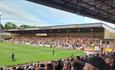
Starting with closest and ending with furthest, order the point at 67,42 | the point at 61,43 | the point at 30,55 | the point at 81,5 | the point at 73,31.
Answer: the point at 81,5 → the point at 30,55 → the point at 61,43 → the point at 67,42 → the point at 73,31

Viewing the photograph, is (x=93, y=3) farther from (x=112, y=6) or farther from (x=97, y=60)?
(x=97, y=60)

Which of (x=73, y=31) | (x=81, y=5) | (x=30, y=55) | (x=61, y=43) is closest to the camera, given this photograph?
(x=81, y=5)

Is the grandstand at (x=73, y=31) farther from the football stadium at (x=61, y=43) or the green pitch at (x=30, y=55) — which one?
the green pitch at (x=30, y=55)

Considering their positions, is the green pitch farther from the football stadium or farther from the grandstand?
the grandstand

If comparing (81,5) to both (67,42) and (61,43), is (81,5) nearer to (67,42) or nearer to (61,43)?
(61,43)

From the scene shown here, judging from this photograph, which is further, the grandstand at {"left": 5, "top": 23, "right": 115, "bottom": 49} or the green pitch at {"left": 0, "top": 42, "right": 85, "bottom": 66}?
the grandstand at {"left": 5, "top": 23, "right": 115, "bottom": 49}

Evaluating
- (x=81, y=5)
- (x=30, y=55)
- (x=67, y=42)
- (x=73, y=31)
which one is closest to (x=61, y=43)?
(x=67, y=42)

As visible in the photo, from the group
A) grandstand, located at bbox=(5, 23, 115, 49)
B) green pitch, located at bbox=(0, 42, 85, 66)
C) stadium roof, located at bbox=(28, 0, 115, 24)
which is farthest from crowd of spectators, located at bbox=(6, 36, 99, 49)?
stadium roof, located at bbox=(28, 0, 115, 24)

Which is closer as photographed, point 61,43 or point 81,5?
point 81,5

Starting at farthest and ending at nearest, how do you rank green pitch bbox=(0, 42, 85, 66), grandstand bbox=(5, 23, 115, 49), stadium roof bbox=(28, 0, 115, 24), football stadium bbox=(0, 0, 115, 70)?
grandstand bbox=(5, 23, 115, 49), green pitch bbox=(0, 42, 85, 66), football stadium bbox=(0, 0, 115, 70), stadium roof bbox=(28, 0, 115, 24)

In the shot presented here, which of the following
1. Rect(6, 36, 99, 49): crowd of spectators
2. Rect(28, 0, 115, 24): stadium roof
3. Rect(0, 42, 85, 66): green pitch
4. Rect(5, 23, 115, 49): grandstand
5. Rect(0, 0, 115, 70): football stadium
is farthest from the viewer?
→ Rect(5, 23, 115, 49): grandstand

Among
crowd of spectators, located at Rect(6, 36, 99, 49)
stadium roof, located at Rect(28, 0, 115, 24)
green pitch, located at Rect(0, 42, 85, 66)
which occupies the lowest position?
crowd of spectators, located at Rect(6, 36, 99, 49)

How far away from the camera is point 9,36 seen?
321 feet

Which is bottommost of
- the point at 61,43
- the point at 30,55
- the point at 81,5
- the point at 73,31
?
the point at 61,43
